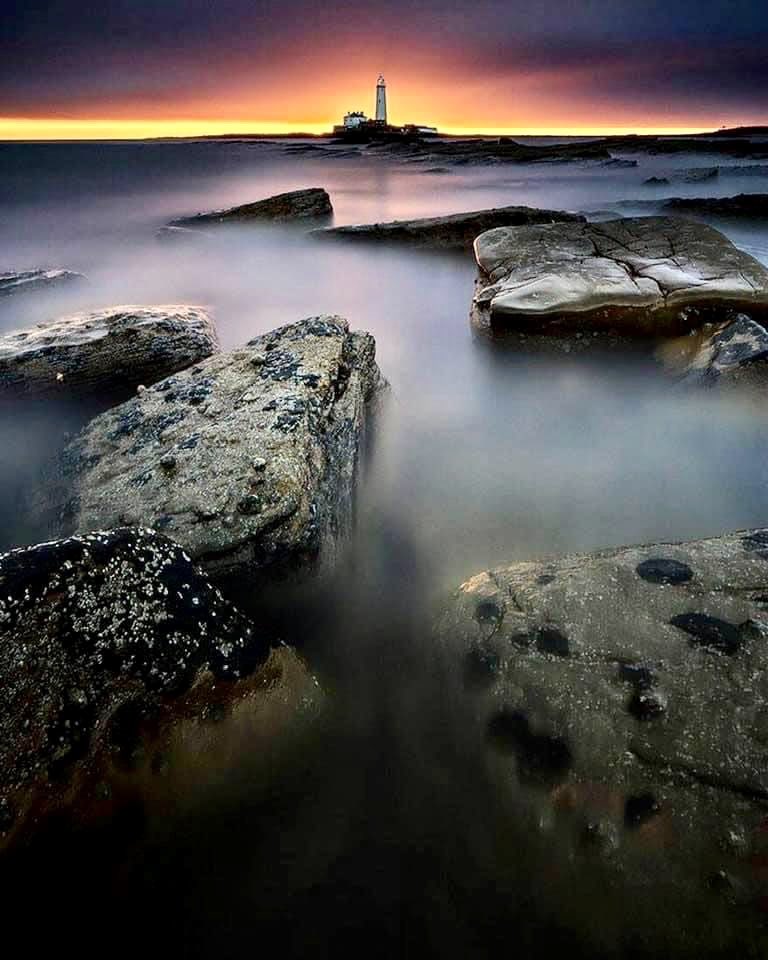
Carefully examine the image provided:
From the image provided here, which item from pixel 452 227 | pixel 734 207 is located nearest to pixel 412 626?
pixel 452 227

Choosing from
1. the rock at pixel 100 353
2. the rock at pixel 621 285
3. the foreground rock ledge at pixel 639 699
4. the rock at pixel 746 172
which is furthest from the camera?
the rock at pixel 746 172

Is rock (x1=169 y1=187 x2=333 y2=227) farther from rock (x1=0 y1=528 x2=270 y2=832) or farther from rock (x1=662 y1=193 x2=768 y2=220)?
rock (x1=0 y1=528 x2=270 y2=832)

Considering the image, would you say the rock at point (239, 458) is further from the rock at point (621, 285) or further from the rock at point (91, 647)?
the rock at point (621, 285)

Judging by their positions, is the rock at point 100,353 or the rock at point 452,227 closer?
the rock at point 100,353

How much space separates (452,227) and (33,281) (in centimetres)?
570

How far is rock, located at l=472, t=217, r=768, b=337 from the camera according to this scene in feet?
14.2

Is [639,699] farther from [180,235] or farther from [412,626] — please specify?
[180,235]

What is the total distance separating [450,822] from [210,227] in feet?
40.1

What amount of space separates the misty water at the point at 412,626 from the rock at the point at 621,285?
1.01ft

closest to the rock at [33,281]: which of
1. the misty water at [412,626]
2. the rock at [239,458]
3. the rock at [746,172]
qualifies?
the misty water at [412,626]

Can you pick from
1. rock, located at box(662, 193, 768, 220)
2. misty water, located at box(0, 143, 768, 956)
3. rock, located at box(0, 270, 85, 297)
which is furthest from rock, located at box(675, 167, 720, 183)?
rock, located at box(0, 270, 85, 297)

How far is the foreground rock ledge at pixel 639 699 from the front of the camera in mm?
1225

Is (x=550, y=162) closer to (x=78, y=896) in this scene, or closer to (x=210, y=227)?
(x=210, y=227)

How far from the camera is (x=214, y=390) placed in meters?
2.71
